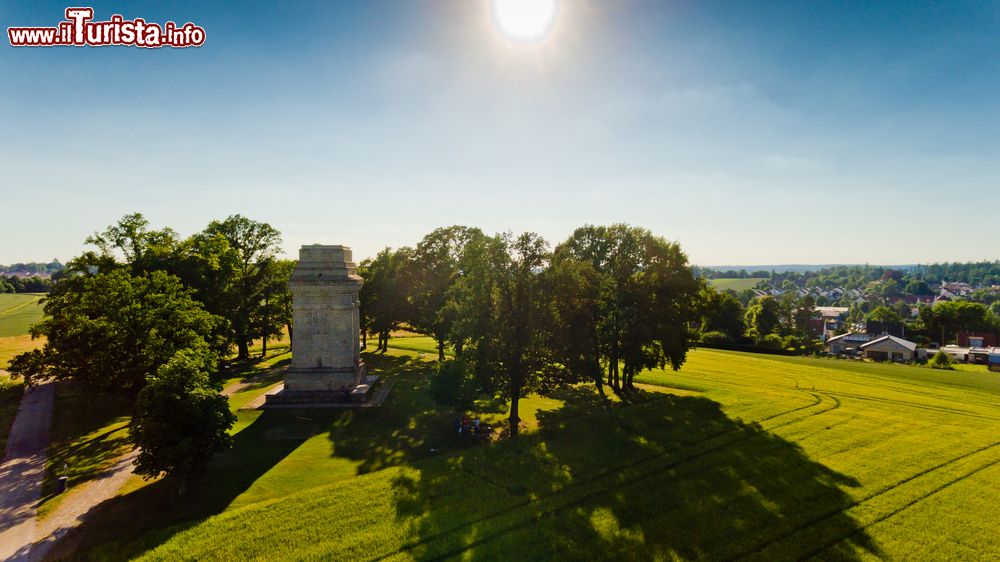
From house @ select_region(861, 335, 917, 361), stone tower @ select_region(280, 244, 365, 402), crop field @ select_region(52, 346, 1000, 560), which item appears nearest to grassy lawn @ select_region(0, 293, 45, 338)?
stone tower @ select_region(280, 244, 365, 402)

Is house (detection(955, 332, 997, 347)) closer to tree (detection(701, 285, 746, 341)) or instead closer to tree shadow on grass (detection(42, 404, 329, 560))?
tree (detection(701, 285, 746, 341))

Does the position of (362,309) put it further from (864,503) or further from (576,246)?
(864,503)

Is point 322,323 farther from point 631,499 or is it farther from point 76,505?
point 631,499

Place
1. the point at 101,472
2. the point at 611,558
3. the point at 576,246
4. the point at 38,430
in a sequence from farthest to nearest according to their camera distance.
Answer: the point at 576,246 < the point at 38,430 < the point at 101,472 < the point at 611,558

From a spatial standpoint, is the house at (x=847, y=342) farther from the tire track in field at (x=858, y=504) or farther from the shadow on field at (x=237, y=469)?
the shadow on field at (x=237, y=469)

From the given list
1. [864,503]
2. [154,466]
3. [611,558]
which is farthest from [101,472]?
[864,503]

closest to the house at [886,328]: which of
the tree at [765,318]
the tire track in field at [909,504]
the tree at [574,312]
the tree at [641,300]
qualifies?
the tree at [765,318]

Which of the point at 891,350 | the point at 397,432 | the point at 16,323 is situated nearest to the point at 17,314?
the point at 16,323
